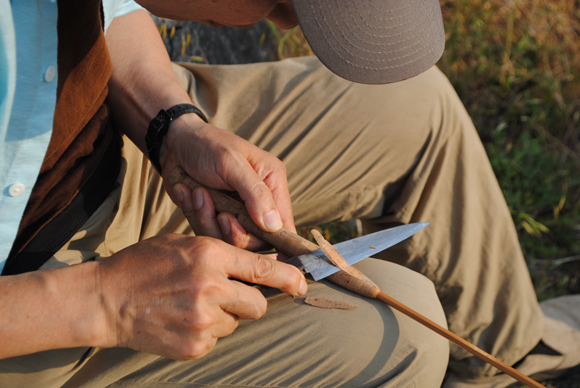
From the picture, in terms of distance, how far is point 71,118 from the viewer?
1.27 m

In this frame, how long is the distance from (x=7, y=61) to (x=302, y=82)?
3.37 feet

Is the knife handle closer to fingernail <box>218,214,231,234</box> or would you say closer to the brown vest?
fingernail <box>218,214,231,234</box>

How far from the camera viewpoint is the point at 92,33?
129cm

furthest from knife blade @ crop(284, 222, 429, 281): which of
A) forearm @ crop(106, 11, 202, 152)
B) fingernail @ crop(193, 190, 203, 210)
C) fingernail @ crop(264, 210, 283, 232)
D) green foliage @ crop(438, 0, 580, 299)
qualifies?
green foliage @ crop(438, 0, 580, 299)

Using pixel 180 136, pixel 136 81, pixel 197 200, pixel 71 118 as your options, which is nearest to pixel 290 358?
pixel 197 200

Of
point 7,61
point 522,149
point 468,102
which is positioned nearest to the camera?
point 7,61

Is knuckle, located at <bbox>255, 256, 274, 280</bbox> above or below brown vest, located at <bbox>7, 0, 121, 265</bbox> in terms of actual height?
below

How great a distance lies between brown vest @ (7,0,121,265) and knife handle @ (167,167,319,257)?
1.02 ft

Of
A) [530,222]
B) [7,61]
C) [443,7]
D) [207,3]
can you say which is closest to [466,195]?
[207,3]

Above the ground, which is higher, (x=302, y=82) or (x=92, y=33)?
(x=92, y=33)

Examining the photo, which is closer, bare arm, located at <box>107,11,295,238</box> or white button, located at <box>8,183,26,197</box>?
white button, located at <box>8,183,26,197</box>

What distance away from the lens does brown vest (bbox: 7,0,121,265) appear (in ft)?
4.00

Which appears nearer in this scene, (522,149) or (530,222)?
(530,222)

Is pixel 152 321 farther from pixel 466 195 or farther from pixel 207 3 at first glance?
pixel 466 195
